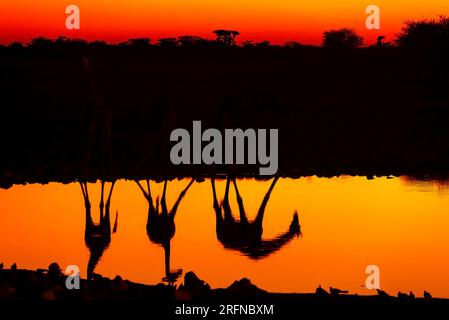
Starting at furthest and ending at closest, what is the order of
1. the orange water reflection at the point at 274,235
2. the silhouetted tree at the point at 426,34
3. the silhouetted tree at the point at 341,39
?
the silhouetted tree at the point at 341,39
the silhouetted tree at the point at 426,34
the orange water reflection at the point at 274,235

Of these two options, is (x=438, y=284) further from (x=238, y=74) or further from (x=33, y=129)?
(x=238, y=74)

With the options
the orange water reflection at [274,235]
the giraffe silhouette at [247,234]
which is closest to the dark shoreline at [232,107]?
the orange water reflection at [274,235]

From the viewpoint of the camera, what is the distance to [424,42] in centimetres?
4500

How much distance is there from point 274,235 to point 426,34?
114 feet

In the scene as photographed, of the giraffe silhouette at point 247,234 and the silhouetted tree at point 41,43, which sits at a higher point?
the silhouetted tree at point 41,43

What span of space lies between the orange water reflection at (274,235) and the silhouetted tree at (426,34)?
28212mm

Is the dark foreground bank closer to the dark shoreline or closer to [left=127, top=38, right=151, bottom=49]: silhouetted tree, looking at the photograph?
the dark shoreline

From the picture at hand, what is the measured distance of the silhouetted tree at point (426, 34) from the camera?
43375 mm

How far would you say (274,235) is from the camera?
37.7 feet

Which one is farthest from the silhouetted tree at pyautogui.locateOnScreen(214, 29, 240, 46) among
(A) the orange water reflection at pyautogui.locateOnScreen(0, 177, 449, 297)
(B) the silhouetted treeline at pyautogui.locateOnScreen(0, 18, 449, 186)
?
(A) the orange water reflection at pyautogui.locateOnScreen(0, 177, 449, 297)
